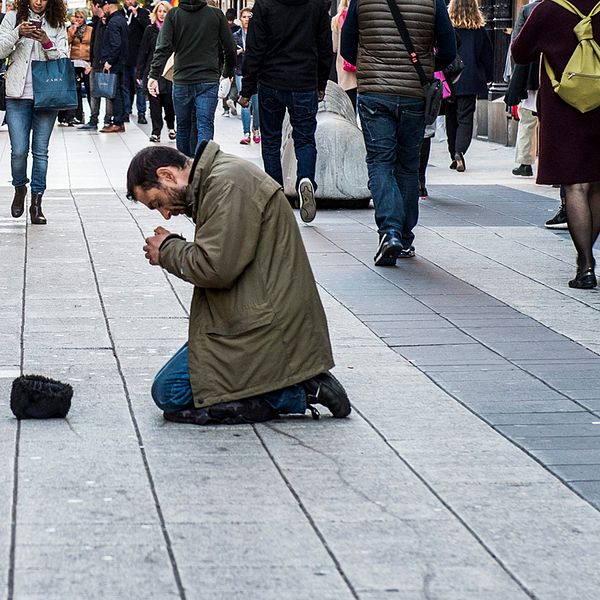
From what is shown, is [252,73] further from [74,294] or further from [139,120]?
[139,120]

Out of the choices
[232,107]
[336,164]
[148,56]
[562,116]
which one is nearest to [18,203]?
[336,164]

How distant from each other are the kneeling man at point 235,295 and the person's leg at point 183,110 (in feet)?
29.0

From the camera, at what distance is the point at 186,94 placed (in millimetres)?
14102

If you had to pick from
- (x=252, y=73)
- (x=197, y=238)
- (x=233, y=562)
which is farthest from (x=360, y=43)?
(x=233, y=562)

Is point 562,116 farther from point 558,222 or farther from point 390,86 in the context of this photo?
point 558,222

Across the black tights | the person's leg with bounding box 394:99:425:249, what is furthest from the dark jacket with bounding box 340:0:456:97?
the black tights

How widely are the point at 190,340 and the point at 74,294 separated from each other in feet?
9.19

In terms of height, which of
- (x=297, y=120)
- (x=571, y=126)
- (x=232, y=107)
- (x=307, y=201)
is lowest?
(x=232, y=107)

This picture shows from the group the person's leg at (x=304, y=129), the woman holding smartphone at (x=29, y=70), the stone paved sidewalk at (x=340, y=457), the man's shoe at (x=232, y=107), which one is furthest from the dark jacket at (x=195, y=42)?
the man's shoe at (x=232, y=107)

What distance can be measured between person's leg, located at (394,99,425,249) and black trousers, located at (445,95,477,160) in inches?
237

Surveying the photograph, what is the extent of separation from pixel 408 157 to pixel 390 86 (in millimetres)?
493

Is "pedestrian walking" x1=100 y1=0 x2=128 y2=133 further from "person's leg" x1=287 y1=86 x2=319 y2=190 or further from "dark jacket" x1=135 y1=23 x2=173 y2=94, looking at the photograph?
"person's leg" x1=287 y1=86 x2=319 y2=190

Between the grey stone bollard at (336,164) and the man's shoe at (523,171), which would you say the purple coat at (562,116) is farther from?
the man's shoe at (523,171)

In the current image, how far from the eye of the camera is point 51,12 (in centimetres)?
1085
